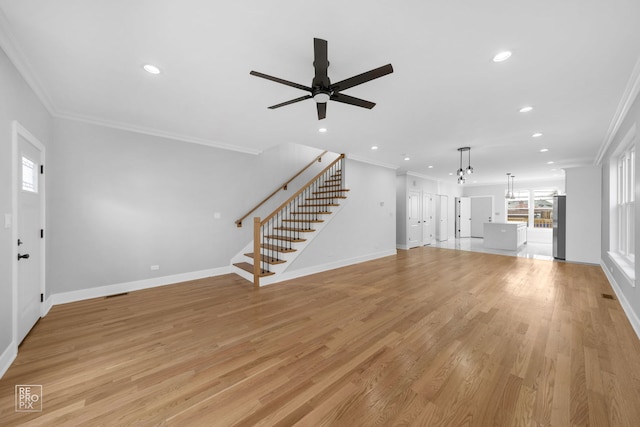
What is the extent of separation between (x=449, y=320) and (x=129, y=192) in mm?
5180

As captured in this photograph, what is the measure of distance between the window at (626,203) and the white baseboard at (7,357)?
772 cm

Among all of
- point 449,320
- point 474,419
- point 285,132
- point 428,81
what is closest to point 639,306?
point 449,320

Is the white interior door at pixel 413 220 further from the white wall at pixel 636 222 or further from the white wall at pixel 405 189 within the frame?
the white wall at pixel 636 222

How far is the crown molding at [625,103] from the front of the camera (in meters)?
2.53

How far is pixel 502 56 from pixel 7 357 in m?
5.12

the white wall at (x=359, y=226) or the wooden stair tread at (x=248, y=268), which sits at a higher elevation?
the white wall at (x=359, y=226)

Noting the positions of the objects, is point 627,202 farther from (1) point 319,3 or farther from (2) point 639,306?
(1) point 319,3

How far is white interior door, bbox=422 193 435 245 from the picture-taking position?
31.3 feet

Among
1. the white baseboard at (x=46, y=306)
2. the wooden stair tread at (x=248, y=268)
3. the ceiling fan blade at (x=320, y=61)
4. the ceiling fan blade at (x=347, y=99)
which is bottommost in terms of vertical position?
the white baseboard at (x=46, y=306)

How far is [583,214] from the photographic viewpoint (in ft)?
21.0

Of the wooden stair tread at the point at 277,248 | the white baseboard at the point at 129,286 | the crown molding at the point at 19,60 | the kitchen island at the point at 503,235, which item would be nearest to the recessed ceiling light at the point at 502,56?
the crown molding at the point at 19,60

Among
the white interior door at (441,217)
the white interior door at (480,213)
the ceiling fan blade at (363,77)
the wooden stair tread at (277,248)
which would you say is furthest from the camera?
the white interior door at (480,213)

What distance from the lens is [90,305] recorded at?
11.6ft

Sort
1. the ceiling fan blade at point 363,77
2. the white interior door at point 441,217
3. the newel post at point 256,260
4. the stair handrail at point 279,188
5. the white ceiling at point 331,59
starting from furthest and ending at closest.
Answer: the white interior door at point 441,217 → the stair handrail at point 279,188 → the newel post at point 256,260 → the ceiling fan blade at point 363,77 → the white ceiling at point 331,59
